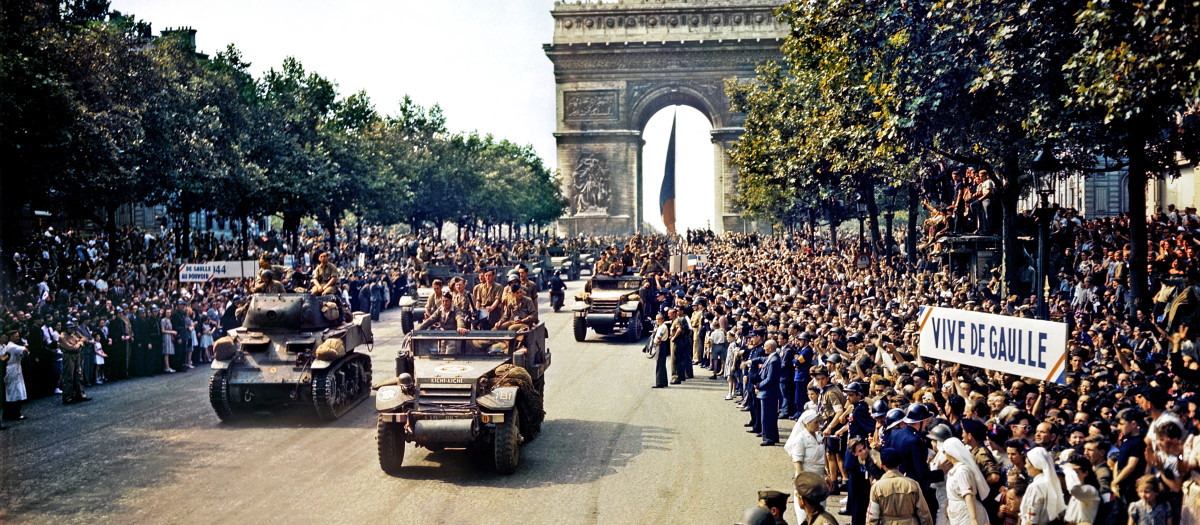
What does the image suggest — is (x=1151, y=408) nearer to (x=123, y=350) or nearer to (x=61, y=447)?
(x=61, y=447)

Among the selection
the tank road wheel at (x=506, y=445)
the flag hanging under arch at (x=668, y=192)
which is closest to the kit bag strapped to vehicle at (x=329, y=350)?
the tank road wheel at (x=506, y=445)

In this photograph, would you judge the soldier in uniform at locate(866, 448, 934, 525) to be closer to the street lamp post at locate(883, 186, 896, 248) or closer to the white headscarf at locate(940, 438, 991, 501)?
the white headscarf at locate(940, 438, 991, 501)

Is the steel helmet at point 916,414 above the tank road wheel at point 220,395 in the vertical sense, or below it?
above

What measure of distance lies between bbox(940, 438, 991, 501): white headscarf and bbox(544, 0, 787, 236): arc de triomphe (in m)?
66.1

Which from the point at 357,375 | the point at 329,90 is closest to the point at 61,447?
the point at 357,375

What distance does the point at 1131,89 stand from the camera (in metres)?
Result: 10.5

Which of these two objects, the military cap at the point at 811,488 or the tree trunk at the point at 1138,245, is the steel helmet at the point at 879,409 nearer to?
the military cap at the point at 811,488

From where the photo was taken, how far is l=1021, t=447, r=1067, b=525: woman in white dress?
7488mm

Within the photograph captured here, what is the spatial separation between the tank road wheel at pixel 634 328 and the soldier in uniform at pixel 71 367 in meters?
13.0

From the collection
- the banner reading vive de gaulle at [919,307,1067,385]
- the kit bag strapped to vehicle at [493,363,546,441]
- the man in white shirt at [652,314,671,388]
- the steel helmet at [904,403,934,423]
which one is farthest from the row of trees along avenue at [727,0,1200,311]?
the kit bag strapped to vehicle at [493,363,546,441]

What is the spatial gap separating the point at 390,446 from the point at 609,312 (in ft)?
47.3

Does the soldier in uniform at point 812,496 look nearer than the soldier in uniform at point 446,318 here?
Yes

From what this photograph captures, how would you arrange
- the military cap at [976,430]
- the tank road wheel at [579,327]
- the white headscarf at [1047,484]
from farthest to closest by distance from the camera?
the tank road wheel at [579,327], the military cap at [976,430], the white headscarf at [1047,484]

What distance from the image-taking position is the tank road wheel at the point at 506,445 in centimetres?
1216
